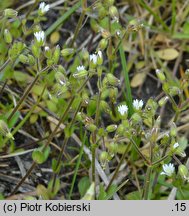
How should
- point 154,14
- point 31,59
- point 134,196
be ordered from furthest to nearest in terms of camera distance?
1. point 154,14
2. point 134,196
3. point 31,59

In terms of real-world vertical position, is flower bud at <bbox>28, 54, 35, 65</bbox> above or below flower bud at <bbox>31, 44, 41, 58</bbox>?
below

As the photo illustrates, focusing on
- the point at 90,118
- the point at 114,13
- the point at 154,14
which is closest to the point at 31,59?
the point at 90,118

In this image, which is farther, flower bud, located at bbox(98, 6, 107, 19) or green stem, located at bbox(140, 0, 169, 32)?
green stem, located at bbox(140, 0, 169, 32)

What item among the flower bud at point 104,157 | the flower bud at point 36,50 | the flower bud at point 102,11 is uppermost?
the flower bud at point 36,50

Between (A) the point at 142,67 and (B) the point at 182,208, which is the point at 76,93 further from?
(A) the point at 142,67

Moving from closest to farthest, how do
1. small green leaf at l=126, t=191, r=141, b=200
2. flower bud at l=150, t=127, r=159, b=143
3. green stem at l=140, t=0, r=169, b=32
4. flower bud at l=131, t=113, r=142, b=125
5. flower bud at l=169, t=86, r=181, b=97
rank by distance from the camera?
flower bud at l=150, t=127, r=159, b=143 < flower bud at l=131, t=113, r=142, b=125 < flower bud at l=169, t=86, r=181, b=97 < small green leaf at l=126, t=191, r=141, b=200 < green stem at l=140, t=0, r=169, b=32

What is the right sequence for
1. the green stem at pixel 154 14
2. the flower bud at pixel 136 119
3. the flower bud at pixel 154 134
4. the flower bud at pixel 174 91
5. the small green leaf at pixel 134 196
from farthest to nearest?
the green stem at pixel 154 14 → the small green leaf at pixel 134 196 → the flower bud at pixel 174 91 → the flower bud at pixel 136 119 → the flower bud at pixel 154 134

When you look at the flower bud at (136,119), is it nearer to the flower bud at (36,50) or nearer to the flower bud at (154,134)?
the flower bud at (154,134)

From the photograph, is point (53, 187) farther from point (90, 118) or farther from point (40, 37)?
point (40, 37)

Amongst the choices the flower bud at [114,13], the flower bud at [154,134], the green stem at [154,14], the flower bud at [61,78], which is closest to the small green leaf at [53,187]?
the flower bud at [61,78]

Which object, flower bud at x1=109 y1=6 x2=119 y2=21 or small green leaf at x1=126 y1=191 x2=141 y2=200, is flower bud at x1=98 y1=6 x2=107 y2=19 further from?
small green leaf at x1=126 y1=191 x2=141 y2=200

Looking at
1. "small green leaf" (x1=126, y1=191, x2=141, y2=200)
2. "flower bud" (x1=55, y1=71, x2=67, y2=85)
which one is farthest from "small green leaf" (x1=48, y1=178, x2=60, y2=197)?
"flower bud" (x1=55, y1=71, x2=67, y2=85)

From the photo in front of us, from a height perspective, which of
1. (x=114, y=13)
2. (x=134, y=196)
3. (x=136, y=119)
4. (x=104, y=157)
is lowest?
(x=134, y=196)

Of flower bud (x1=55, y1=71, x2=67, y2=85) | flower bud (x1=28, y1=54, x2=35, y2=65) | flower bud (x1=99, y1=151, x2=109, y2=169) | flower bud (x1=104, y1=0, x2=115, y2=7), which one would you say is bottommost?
flower bud (x1=99, y1=151, x2=109, y2=169)
